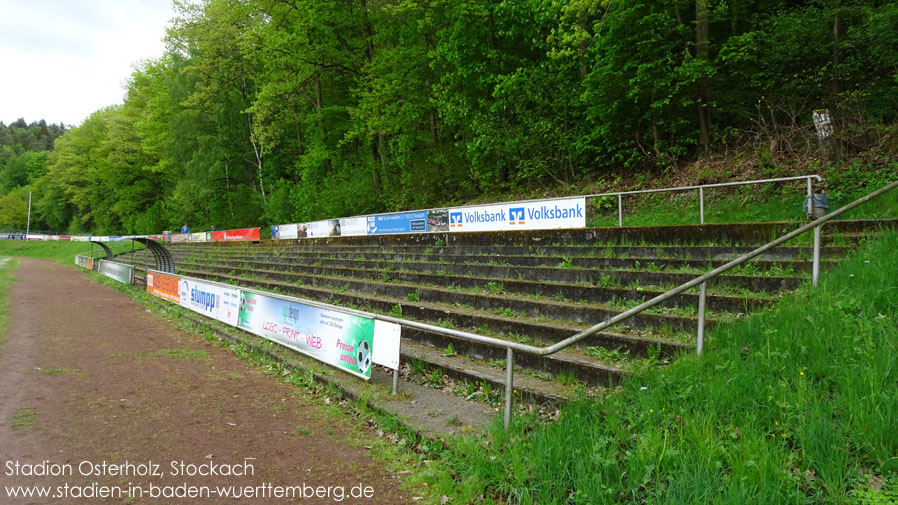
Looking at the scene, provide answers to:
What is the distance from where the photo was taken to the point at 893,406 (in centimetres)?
295

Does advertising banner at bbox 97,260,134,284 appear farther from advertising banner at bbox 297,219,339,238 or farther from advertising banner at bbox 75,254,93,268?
advertising banner at bbox 297,219,339,238

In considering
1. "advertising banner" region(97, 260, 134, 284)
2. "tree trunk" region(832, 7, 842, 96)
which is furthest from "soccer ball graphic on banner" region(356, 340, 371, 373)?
"advertising banner" region(97, 260, 134, 284)

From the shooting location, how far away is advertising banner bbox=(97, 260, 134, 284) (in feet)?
71.9

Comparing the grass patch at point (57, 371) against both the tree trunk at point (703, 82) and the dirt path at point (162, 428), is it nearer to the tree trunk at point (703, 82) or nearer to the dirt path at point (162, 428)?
the dirt path at point (162, 428)

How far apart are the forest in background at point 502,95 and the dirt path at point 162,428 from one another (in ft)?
35.6

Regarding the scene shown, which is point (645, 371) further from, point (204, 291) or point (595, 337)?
point (204, 291)

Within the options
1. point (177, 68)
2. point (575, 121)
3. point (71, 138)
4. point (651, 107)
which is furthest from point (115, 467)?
point (71, 138)

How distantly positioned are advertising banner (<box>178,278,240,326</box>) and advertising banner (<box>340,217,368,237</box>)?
716cm

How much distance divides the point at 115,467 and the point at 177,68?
46.6 metres

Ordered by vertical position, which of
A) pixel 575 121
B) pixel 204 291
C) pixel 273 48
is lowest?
pixel 204 291

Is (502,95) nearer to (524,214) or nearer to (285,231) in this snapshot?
(524,214)

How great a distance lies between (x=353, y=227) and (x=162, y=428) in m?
15.1

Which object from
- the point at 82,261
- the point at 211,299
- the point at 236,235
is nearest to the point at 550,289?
the point at 211,299

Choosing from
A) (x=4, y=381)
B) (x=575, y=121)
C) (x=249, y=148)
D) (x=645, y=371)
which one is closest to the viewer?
(x=645, y=371)
